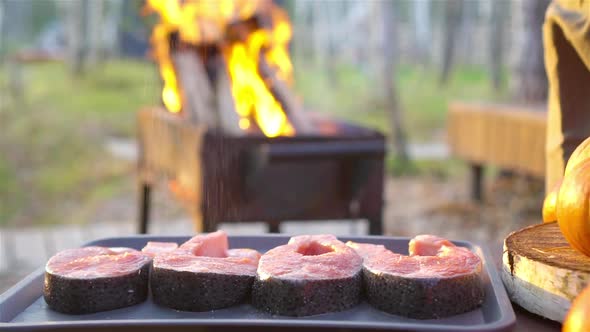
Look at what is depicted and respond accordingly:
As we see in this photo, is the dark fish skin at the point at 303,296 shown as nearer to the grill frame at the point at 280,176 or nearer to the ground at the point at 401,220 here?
the grill frame at the point at 280,176

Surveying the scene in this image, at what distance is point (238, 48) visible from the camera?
183 inches

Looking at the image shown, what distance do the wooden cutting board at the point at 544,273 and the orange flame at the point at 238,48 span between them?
10.2ft

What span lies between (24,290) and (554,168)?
109 centimetres

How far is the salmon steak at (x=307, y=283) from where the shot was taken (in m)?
1.07

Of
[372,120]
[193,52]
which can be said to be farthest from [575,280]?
[372,120]

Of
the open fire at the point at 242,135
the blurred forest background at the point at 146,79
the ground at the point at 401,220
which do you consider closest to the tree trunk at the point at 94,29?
the blurred forest background at the point at 146,79

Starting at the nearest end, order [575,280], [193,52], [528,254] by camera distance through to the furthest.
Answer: [575,280] < [528,254] < [193,52]

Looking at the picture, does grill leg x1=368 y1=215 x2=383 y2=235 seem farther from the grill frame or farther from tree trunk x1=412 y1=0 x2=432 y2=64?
tree trunk x1=412 y1=0 x2=432 y2=64

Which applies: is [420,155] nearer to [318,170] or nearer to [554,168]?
[318,170]

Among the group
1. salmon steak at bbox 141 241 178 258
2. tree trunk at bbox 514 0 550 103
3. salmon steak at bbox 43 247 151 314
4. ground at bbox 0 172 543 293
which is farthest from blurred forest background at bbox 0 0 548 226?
salmon steak at bbox 43 247 151 314

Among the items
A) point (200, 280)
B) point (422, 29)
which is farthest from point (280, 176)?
point (422, 29)

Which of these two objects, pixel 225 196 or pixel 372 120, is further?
pixel 372 120

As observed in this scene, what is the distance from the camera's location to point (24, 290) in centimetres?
115

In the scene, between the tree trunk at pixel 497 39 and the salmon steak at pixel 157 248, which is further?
the tree trunk at pixel 497 39
